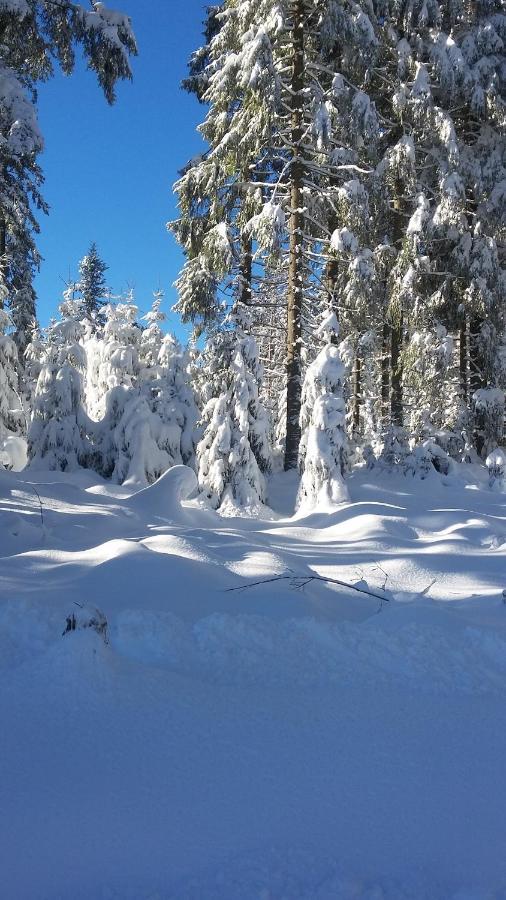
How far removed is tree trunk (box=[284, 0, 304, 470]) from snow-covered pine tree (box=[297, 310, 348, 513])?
3.57 feet

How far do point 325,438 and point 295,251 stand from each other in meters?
4.08

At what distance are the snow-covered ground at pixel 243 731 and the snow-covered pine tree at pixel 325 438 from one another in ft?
13.8

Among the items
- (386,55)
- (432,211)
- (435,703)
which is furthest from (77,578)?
(386,55)

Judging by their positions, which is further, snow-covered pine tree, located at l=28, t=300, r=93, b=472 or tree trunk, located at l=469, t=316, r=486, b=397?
tree trunk, located at l=469, t=316, r=486, b=397

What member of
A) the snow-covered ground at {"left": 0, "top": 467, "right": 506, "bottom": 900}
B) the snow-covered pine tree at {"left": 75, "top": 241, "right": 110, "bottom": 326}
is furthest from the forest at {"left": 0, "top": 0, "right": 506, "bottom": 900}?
the snow-covered pine tree at {"left": 75, "top": 241, "right": 110, "bottom": 326}

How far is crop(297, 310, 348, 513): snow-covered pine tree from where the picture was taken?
9.72 meters

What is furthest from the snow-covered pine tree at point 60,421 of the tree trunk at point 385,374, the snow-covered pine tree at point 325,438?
the tree trunk at point 385,374

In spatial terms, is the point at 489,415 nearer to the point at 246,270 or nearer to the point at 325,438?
the point at 325,438

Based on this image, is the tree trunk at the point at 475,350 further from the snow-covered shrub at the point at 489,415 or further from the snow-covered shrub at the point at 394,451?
the snow-covered shrub at the point at 394,451

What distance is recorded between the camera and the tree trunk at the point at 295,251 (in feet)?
37.2

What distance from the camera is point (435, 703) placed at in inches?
123

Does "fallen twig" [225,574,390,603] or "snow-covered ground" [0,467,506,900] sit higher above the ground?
"fallen twig" [225,574,390,603]

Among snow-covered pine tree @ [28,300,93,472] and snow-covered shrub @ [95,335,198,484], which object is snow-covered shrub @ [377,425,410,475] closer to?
snow-covered shrub @ [95,335,198,484]

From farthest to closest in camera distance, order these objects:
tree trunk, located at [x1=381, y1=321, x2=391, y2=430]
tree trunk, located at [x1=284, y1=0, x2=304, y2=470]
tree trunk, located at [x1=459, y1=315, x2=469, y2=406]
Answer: tree trunk, located at [x1=381, y1=321, x2=391, y2=430] < tree trunk, located at [x1=459, y1=315, x2=469, y2=406] < tree trunk, located at [x1=284, y1=0, x2=304, y2=470]
